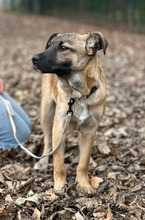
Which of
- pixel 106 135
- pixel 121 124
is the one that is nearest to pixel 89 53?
pixel 106 135

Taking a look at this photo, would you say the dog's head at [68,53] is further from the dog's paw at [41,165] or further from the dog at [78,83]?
the dog's paw at [41,165]

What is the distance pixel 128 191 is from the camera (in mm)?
3902

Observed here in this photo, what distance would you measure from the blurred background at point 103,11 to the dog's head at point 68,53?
15292 millimetres

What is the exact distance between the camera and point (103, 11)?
21281 mm

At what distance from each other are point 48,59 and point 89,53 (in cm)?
47

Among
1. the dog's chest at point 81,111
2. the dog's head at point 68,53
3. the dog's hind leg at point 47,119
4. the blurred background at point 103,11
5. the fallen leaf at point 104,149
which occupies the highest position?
the blurred background at point 103,11

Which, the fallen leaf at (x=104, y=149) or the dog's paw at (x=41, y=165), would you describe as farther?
the fallen leaf at (x=104, y=149)

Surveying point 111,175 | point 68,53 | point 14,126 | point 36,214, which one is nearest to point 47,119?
point 14,126

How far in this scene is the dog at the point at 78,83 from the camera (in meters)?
3.54

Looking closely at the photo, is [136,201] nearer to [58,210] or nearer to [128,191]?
[128,191]

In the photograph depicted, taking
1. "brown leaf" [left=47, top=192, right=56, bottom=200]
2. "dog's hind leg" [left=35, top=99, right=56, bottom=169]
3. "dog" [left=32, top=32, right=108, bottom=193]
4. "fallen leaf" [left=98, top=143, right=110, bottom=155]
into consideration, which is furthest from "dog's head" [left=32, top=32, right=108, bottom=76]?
"fallen leaf" [left=98, top=143, right=110, bottom=155]

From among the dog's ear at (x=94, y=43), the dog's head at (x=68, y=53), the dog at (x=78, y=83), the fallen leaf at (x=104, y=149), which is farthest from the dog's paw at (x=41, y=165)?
the dog's ear at (x=94, y=43)

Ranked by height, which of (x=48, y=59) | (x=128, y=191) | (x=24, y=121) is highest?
(x=48, y=59)

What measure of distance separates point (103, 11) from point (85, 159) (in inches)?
737
